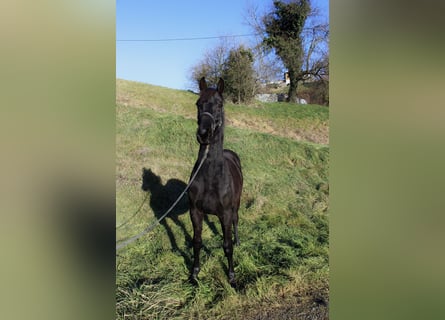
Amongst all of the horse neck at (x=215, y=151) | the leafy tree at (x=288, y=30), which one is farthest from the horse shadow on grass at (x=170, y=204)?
the leafy tree at (x=288, y=30)

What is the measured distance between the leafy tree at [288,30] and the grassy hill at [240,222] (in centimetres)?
334

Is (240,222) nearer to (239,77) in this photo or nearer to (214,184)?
(214,184)

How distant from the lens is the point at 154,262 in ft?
16.4

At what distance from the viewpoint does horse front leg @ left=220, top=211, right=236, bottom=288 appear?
4.15m

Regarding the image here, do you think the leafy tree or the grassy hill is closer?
the grassy hill

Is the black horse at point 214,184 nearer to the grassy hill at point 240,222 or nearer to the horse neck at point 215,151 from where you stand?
the horse neck at point 215,151

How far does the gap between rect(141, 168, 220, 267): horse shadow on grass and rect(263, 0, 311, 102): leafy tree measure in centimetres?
951

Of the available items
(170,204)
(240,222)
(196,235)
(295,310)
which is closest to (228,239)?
(196,235)

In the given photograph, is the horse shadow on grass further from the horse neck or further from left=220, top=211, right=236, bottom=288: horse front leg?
the horse neck

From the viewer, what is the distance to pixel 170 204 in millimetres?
7500

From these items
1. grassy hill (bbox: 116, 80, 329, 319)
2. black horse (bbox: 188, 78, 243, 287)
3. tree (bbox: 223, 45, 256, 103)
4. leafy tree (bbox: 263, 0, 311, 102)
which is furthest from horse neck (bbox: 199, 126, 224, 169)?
leafy tree (bbox: 263, 0, 311, 102)

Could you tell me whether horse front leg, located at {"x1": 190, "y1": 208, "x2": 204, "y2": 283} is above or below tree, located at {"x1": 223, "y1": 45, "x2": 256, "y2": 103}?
below
